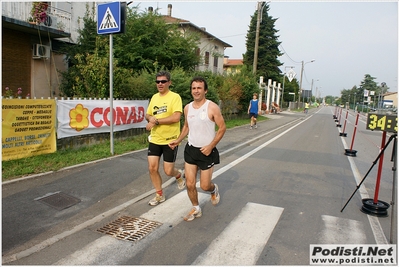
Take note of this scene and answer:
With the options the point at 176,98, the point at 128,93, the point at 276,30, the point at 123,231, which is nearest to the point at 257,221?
the point at 123,231

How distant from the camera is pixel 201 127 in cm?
404

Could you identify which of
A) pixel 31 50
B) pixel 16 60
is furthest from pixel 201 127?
pixel 31 50

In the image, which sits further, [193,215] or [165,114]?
[165,114]

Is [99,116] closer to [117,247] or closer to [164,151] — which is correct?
[164,151]

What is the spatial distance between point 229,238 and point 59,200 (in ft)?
9.26

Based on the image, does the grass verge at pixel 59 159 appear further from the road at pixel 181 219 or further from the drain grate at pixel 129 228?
the drain grate at pixel 129 228

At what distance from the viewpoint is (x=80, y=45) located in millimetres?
14773

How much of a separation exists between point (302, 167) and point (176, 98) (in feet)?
14.9

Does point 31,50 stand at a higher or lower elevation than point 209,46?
lower

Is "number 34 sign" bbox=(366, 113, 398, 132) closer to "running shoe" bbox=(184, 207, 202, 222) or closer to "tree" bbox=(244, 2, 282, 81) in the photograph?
"running shoe" bbox=(184, 207, 202, 222)

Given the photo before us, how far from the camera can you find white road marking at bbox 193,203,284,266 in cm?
325

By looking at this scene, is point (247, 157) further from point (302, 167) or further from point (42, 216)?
point (42, 216)

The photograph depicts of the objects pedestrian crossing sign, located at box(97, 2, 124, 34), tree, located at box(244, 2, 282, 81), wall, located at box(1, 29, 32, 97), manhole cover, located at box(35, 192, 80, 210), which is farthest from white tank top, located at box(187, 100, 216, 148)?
→ tree, located at box(244, 2, 282, 81)

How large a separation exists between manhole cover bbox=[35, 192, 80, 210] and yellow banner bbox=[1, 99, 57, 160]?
6.45 ft
